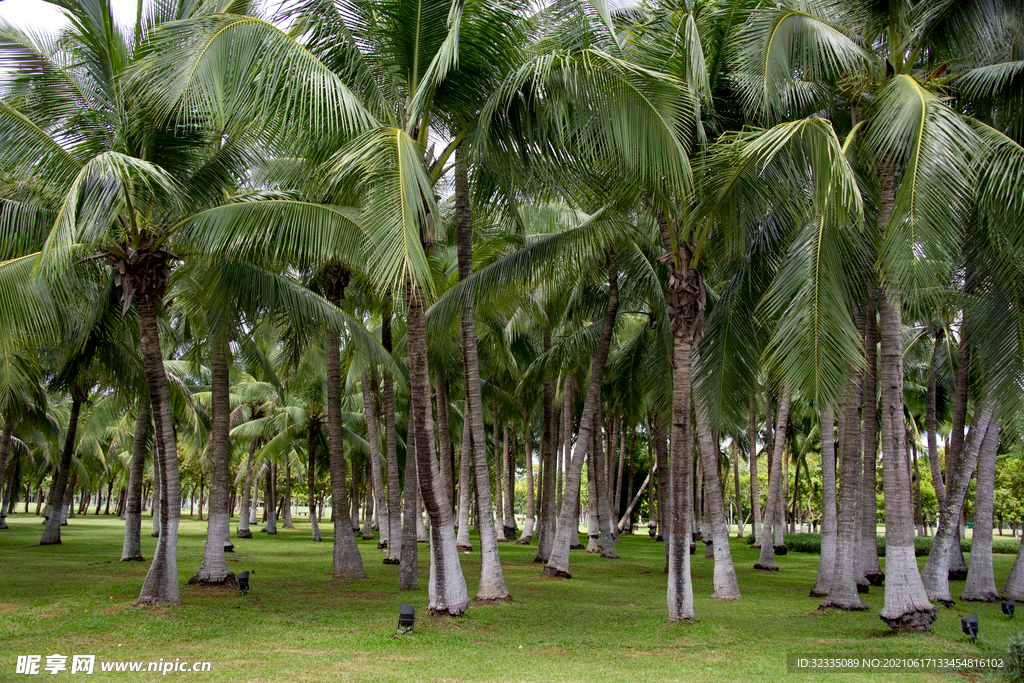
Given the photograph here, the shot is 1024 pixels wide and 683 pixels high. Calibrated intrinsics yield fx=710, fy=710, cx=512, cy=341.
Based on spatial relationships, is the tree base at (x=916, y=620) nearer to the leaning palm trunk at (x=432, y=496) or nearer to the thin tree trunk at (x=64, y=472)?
the leaning palm trunk at (x=432, y=496)

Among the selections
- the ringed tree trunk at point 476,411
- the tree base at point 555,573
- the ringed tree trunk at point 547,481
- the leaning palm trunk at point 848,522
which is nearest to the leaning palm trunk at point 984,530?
the leaning palm trunk at point 848,522

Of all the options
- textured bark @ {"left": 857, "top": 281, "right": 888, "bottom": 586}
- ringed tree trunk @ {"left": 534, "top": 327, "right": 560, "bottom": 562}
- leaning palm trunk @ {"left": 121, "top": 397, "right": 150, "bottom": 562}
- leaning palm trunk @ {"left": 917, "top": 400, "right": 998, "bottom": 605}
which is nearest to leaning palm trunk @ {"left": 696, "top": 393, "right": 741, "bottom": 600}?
textured bark @ {"left": 857, "top": 281, "right": 888, "bottom": 586}

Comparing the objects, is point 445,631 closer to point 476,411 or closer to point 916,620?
point 476,411

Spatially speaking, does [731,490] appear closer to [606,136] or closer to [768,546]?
[768,546]

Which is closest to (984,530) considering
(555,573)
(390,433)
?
(555,573)

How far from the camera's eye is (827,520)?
50.5ft

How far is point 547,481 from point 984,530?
34.7 ft

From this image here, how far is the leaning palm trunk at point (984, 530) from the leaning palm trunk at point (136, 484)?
58.0ft

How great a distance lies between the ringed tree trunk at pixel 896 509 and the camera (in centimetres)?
932

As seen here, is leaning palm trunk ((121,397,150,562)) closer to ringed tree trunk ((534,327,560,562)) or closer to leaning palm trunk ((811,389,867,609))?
ringed tree trunk ((534,327,560,562))

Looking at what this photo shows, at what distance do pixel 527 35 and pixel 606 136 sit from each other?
339 centimetres

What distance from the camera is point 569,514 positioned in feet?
52.7

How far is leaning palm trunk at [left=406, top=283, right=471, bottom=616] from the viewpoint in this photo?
1009 cm

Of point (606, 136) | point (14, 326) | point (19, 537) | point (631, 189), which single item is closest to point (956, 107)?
point (631, 189)
